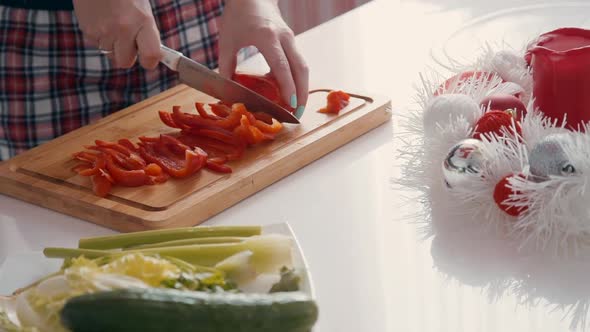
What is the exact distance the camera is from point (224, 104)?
5.32 feet

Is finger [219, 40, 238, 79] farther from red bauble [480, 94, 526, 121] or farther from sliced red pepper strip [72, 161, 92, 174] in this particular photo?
red bauble [480, 94, 526, 121]

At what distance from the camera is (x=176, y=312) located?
80 cm

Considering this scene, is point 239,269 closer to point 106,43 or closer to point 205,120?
point 205,120

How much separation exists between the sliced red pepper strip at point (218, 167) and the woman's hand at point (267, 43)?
24 cm

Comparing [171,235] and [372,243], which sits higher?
[171,235]

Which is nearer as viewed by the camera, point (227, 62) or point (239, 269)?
point (239, 269)

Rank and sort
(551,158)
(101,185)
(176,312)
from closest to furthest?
1. (176,312)
2. (551,158)
3. (101,185)

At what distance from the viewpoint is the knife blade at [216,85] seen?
1566mm

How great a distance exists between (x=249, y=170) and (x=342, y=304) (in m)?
0.40

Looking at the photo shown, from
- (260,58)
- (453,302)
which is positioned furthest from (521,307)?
(260,58)

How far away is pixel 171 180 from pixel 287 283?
22.0 inches

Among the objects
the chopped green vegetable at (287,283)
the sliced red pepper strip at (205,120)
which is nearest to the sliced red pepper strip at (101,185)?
the sliced red pepper strip at (205,120)

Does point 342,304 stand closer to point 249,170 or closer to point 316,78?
point 249,170

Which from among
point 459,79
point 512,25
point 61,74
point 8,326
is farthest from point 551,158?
point 61,74
